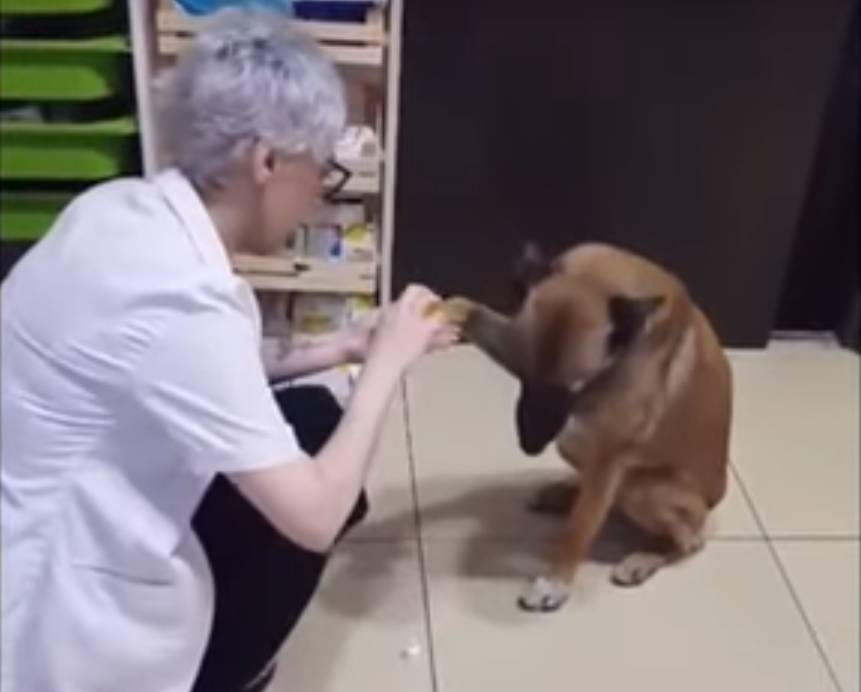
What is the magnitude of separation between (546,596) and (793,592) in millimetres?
391

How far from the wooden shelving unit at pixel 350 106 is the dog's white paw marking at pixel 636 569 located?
65cm

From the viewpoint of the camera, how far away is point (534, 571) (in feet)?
6.07

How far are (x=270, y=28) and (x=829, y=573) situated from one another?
1.23 meters

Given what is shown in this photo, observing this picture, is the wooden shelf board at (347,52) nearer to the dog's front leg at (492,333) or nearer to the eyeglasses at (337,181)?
the eyeglasses at (337,181)

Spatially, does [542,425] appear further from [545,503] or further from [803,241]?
[803,241]

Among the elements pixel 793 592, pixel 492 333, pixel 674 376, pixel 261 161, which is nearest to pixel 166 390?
pixel 261 161

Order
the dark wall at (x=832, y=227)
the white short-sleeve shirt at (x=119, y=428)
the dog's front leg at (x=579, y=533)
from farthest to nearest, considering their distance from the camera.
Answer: the dark wall at (x=832, y=227) < the dog's front leg at (x=579, y=533) < the white short-sleeve shirt at (x=119, y=428)

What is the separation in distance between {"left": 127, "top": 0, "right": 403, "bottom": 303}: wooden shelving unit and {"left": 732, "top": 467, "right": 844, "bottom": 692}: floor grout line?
716 mm

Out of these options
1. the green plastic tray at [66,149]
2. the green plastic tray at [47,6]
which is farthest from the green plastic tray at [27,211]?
the green plastic tray at [47,6]

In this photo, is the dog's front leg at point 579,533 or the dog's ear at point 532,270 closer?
the dog's ear at point 532,270

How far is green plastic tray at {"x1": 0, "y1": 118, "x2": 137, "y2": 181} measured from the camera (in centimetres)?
204

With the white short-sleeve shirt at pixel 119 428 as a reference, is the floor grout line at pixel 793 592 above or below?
below

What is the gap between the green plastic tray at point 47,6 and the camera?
1914mm

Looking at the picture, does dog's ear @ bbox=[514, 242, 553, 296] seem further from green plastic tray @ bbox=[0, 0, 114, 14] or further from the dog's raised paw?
green plastic tray @ bbox=[0, 0, 114, 14]
